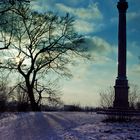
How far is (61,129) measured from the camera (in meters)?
21.1

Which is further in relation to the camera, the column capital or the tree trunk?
the tree trunk

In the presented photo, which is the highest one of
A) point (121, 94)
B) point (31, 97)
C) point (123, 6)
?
point (123, 6)

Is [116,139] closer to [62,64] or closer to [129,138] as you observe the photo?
[129,138]

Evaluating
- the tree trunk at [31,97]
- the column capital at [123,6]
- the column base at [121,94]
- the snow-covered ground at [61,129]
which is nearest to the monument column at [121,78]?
the column base at [121,94]

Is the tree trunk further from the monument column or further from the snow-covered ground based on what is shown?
the snow-covered ground

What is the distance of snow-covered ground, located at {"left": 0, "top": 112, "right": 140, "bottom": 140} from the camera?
58.3 feet

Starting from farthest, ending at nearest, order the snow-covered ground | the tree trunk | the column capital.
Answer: the tree trunk
the column capital
the snow-covered ground

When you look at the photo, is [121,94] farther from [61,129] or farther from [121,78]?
[61,129]

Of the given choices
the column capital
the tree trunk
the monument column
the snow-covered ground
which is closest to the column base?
the monument column

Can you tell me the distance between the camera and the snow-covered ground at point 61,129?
17.8 metres

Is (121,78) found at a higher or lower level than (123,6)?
lower

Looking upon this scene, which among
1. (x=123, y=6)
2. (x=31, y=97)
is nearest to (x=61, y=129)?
(x=123, y=6)

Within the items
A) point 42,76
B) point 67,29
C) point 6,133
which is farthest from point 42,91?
point 6,133

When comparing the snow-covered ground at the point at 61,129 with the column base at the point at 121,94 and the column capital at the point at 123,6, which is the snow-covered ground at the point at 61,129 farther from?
the column capital at the point at 123,6
